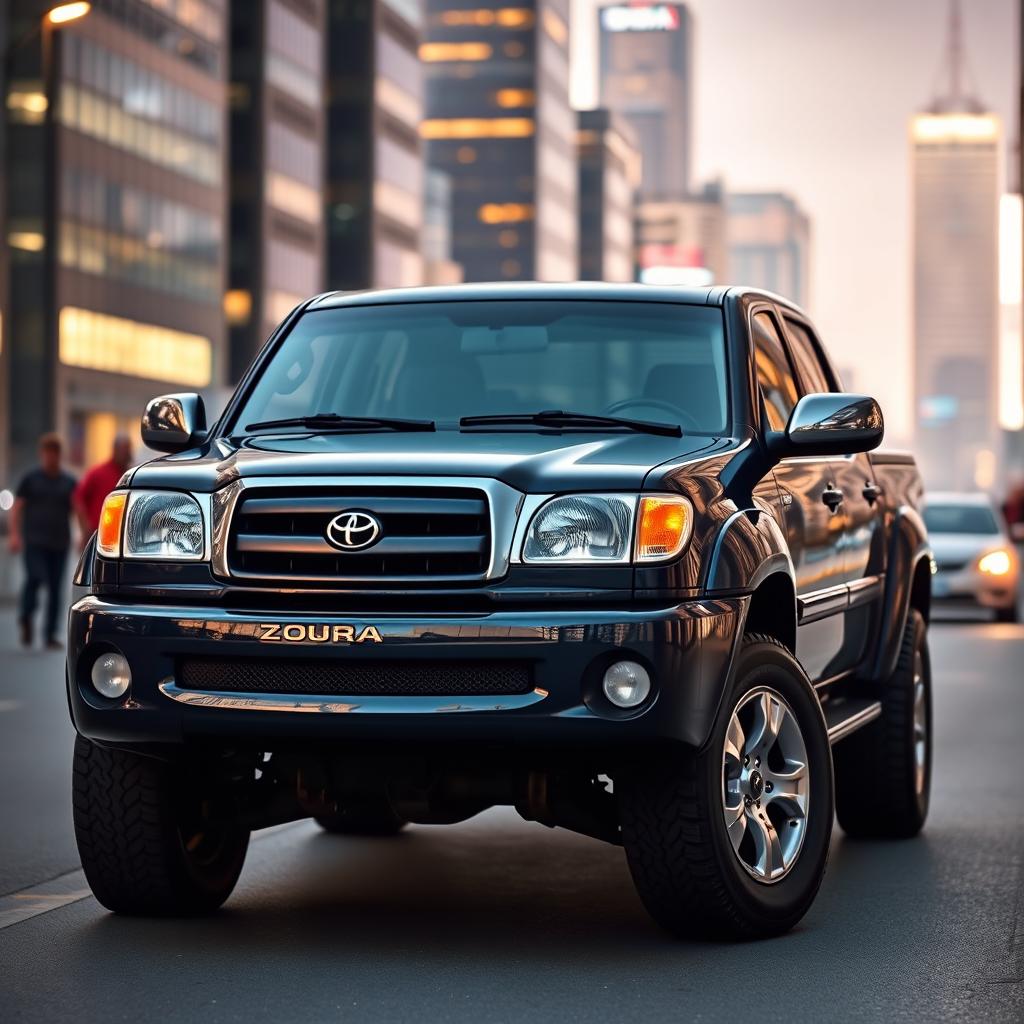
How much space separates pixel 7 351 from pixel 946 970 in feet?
229

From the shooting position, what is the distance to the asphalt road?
5.21 metres

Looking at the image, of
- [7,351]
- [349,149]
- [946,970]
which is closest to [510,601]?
[946,970]

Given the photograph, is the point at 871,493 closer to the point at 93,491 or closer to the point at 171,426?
the point at 171,426

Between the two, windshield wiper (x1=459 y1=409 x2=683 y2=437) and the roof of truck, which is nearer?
windshield wiper (x1=459 y1=409 x2=683 y2=437)

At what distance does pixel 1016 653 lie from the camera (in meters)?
20.1

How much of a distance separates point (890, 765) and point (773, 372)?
5.75 feet

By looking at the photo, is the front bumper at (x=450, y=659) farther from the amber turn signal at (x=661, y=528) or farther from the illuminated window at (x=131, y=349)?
the illuminated window at (x=131, y=349)

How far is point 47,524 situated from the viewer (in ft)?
63.9

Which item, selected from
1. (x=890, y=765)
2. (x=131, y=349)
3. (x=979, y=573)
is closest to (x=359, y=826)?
(x=890, y=765)

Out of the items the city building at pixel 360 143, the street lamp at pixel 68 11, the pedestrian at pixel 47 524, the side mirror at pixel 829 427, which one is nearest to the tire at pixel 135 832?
the side mirror at pixel 829 427

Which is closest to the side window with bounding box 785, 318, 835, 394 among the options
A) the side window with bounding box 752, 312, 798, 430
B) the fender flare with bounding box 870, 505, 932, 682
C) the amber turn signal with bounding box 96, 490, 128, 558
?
the side window with bounding box 752, 312, 798, 430

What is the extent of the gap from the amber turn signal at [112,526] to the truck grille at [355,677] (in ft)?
1.43

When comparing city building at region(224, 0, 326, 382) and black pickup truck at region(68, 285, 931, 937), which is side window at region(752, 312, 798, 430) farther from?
city building at region(224, 0, 326, 382)

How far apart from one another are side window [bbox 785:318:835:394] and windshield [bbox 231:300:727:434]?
2.88ft
